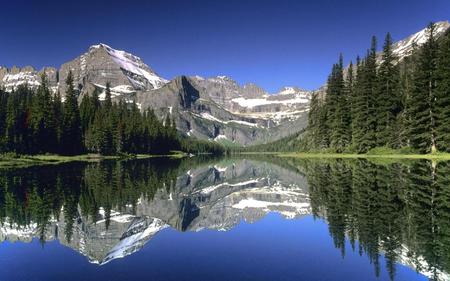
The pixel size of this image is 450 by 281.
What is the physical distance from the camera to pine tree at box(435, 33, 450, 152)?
67.7 metres

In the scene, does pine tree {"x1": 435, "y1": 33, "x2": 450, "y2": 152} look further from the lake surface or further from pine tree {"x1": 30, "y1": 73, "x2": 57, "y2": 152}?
pine tree {"x1": 30, "y1": 73, "x2": 57, "y2": 152}

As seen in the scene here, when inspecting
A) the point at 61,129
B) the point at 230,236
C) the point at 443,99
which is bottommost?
the point at 230,236

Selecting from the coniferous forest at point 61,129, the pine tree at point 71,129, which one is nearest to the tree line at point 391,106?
the coniferous forest at point 61,129

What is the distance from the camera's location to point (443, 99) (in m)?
70.8

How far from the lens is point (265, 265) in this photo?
50.9 feet

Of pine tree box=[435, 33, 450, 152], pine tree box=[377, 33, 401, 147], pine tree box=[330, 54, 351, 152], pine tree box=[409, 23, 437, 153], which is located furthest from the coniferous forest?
pine tree box=[435, 33, 450, 152]

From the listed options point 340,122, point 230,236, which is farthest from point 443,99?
point 230,236

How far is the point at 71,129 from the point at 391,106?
87.1 meters

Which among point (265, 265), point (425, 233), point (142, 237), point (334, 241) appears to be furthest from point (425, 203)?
point (142, 237)

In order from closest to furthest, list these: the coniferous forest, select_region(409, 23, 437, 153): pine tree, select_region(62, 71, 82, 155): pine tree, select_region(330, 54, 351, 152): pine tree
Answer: select_region(409, 23, 437, 153): pine tree < the coniferous forest < select_region(330, 54, 351, 152): pine tree < select_region(62, 71, 82, 155): pine tree

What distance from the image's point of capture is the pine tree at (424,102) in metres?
72.5

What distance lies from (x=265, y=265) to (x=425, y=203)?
1461 cm

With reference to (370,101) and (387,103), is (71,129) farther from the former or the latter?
(387,103)

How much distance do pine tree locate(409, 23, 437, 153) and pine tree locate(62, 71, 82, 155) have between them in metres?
89.6
